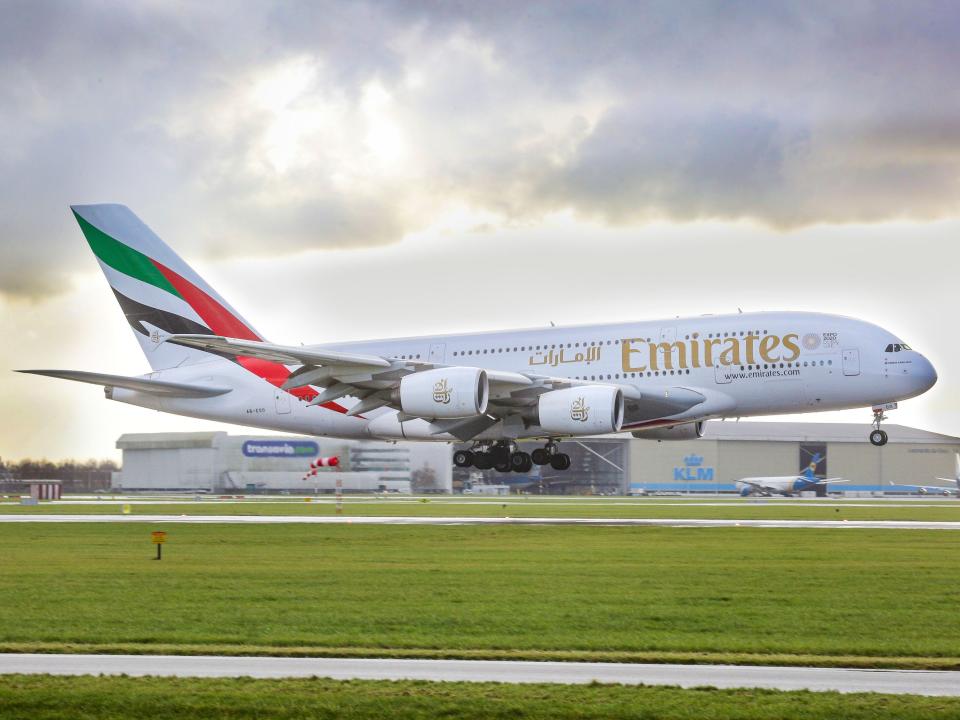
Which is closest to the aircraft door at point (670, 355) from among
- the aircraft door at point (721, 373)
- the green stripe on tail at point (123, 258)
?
the aircraft door at point (721, 373)

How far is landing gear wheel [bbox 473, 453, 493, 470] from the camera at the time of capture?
49281mm

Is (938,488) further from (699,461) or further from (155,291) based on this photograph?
(155,291)

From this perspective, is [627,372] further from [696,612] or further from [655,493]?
[655,493]

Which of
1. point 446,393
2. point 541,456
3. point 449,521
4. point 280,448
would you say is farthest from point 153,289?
point 280,448

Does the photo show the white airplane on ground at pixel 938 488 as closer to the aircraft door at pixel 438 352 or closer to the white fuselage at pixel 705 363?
the white fuselage at pixel 705 363

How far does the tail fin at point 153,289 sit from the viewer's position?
2078 inches

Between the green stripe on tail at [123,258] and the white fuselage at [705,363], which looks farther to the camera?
the green stripe on tail at [123,258]

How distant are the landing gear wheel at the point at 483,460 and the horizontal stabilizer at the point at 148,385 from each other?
35.9 ft

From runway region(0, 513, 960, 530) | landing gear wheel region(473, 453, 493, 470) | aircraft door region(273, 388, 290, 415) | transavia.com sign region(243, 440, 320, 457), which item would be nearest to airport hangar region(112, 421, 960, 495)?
transavia.com sign region(243, 440, 320, 457)

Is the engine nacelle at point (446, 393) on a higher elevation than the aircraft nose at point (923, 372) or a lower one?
lower

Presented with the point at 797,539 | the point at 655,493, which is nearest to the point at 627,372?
the point at 797,539

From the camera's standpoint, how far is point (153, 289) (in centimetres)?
5366

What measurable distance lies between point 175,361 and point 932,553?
3245 cm

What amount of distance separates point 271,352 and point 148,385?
1110cm
